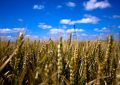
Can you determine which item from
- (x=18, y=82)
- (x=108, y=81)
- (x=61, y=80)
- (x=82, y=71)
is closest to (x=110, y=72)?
(x=108, y=81)

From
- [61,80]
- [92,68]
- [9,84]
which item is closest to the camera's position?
[61,80]

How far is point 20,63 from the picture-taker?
8.11ft

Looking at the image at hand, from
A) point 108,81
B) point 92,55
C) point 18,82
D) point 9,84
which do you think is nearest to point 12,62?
point 9,84

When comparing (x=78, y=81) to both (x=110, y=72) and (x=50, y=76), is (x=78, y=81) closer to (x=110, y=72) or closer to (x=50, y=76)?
(x=110, y=72)

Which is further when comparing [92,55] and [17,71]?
[92,55]

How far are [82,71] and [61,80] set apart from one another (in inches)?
27.4

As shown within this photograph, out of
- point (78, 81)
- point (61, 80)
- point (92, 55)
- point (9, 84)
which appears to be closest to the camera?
point (61, 80)

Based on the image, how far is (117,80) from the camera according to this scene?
2.14 metres

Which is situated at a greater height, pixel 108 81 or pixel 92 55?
pixel 92 55

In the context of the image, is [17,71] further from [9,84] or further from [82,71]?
[82,71]

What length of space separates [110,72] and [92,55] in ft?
3.20

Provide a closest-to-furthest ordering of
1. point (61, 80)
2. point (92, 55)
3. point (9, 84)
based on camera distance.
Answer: point (61, 80), point (9, 84), point (92, 55)

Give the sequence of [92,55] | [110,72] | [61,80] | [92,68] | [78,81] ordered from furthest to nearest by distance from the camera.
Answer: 1. [92,55]
2. [92,68]
3. [110,72]
4. [78,81]
5. [61,80]

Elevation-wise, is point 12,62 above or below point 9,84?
above
